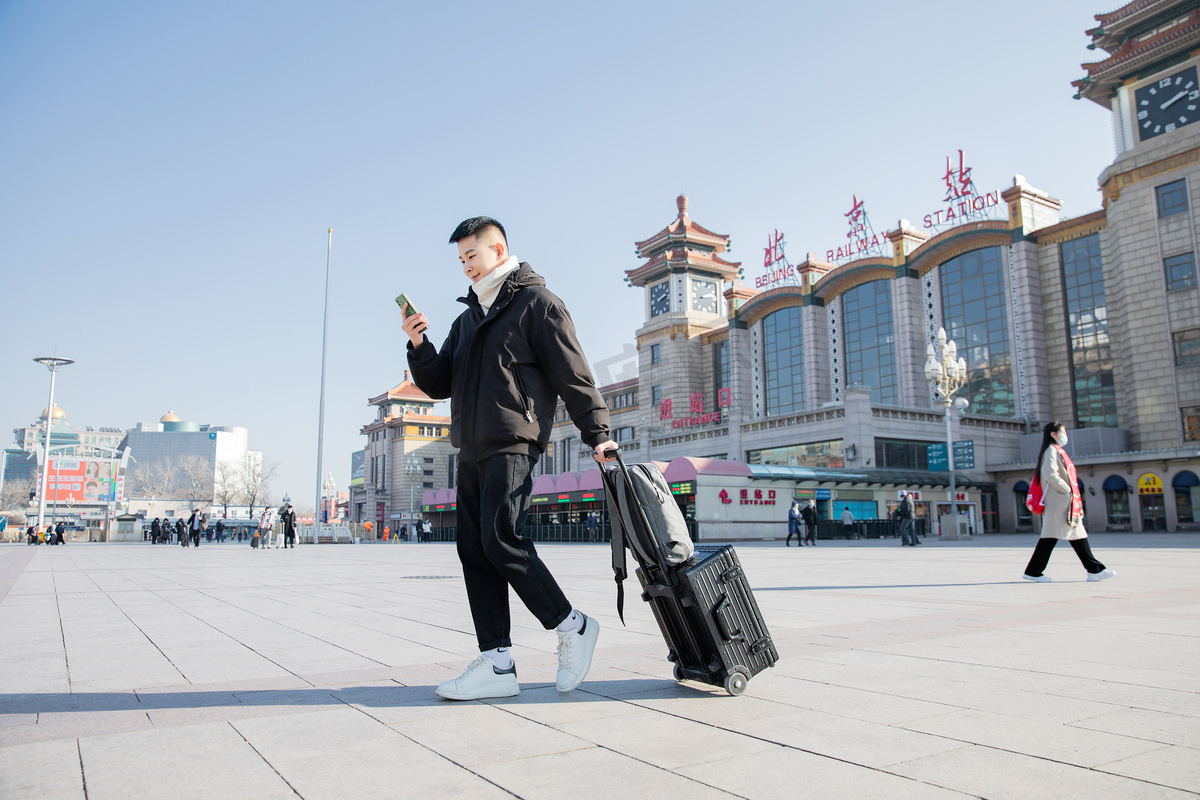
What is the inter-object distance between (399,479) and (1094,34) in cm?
8266

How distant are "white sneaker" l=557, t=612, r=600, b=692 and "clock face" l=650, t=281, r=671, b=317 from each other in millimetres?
55290

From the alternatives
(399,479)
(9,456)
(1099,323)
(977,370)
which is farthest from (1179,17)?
(9,456)

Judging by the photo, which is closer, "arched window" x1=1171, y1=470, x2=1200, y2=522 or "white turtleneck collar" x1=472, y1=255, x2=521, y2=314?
"white turtleneck collar" x1=472, y1=255, x2=521, y2=314

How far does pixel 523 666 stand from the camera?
419 centimetres

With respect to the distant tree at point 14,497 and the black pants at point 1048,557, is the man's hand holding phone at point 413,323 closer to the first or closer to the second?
the black pants at point 1048,557

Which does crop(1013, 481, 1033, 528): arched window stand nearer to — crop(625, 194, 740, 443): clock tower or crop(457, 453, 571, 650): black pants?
crop(625, 194, 740, 443): clock tower

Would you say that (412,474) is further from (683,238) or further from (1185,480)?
(1185,480)

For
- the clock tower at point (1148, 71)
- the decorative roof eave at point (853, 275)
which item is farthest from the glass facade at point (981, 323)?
the clock tower at point (1148, 71)

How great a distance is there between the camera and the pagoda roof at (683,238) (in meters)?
58.4

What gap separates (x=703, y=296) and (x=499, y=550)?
56298mm

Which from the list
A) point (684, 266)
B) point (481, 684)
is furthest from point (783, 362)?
point (481, 684)

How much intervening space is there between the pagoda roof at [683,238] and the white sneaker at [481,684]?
56.6m

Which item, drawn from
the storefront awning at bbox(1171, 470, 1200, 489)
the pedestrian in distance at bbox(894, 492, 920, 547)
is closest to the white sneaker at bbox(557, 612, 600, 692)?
the pedestrian in distance at bbox(894, 492, 920, 547)

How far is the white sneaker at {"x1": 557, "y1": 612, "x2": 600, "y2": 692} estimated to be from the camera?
338 centimetres
